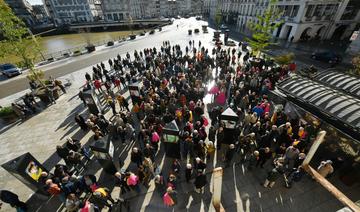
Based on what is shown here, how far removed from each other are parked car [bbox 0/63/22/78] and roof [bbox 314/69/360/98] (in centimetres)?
3321

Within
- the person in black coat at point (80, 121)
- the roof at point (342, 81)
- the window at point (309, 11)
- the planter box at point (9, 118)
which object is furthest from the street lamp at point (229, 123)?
the window at point (309, 11)

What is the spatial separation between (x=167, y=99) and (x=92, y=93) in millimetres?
5199

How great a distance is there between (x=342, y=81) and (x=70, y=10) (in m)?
103

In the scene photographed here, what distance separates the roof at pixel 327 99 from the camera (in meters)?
7.43

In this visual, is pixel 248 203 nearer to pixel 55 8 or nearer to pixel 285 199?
pixel 285 199

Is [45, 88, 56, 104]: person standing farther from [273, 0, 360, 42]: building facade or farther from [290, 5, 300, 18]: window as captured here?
[290, 5, 300, 18]: window

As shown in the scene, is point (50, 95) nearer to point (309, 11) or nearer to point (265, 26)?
point (265, 26)

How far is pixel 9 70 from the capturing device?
21.9 m

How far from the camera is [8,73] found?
21734 millimetres

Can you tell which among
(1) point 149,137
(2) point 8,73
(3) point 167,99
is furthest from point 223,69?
(2) point 8,73

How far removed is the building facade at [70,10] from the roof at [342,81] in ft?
324

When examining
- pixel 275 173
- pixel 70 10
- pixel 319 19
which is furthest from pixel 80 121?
pixel 70 10

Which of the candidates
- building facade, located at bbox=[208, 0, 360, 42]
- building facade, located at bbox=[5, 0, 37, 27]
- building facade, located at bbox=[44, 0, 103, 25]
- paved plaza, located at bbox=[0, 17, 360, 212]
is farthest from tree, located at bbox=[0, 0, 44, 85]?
building facade, located at bbox=[5, 0, 37, 27]

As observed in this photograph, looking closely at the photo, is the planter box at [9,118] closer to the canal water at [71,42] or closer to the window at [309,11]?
the canal water at [71,42]
